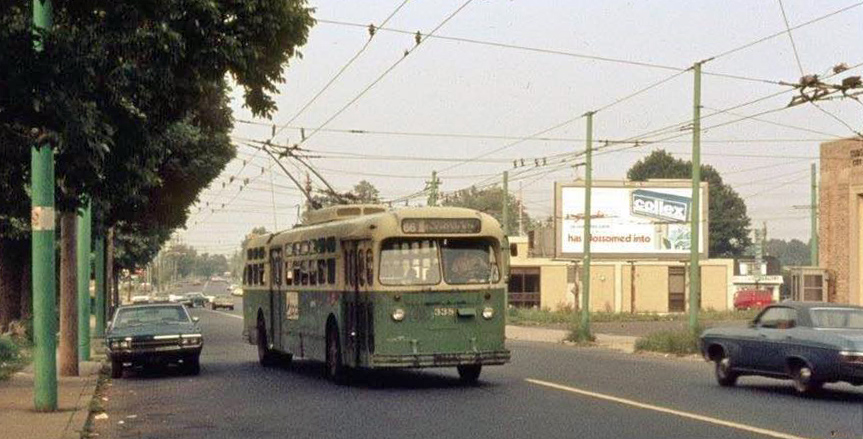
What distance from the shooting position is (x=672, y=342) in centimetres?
3438

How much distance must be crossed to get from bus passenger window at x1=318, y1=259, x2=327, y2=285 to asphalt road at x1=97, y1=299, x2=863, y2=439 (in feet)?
5.64

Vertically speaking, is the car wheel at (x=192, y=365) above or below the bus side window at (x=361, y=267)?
below

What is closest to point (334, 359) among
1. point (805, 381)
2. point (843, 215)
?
point (805, 381)

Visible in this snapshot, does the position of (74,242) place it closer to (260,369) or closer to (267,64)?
(260,369)

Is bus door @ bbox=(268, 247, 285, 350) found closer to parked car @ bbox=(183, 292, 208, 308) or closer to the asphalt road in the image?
the asphalt road

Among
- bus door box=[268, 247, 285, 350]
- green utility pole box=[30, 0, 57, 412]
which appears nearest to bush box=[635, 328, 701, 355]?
bus door box=[268, 247, 285, 350]

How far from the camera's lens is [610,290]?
84375mm

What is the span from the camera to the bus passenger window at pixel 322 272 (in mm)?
23734

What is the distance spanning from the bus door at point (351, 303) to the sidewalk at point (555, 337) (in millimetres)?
16108

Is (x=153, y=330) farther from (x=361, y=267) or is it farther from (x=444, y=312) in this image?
(x=444, y=312)

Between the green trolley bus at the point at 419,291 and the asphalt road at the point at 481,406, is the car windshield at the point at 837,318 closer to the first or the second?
the asphalt road at the point at 481,406

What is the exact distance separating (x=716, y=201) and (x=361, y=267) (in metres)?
111

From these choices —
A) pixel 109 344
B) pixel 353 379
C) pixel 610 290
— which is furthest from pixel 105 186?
pixel 610 290

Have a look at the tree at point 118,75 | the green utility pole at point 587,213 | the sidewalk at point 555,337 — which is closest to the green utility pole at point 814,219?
the sidewalk at point 555,337
